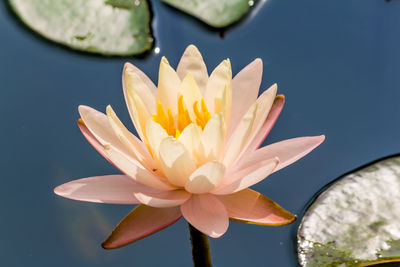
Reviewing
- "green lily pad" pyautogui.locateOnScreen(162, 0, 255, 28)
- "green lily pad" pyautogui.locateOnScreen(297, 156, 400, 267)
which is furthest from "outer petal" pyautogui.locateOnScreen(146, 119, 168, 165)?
"green lily pad" pyautogui.locateOnScreen(162, 0, 255, 28)

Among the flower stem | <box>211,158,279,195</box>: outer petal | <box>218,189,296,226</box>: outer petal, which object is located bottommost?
the flower stem

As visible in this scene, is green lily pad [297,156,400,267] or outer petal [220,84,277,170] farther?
green lily pad [297,156,400,267]

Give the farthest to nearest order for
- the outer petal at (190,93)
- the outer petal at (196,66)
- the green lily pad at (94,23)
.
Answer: the green lily pad at (94,23), the outer petal at (196,66), the outer petal at (190,93)

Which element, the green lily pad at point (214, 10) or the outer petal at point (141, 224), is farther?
the green lily pad at point (214, 10)

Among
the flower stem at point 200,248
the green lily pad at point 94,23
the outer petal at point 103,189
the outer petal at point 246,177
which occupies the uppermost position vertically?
the green lily pad at point 94,23

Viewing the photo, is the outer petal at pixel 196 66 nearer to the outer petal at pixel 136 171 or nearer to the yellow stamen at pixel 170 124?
the yellow stamen at pixel 170 124

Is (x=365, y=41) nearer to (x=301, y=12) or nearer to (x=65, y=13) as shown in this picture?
(x=301, y=12)

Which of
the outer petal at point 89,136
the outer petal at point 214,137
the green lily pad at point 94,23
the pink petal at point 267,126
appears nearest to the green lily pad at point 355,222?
the pink petal at point 267,126

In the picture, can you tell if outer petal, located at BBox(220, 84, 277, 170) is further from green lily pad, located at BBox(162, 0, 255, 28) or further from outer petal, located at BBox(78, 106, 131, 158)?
green lily pad, located at BBox(162, 0, 255, 28)

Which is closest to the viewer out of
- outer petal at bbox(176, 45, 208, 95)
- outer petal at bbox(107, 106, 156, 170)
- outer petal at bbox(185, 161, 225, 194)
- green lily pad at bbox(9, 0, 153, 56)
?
outer petal at bbox(185, 161, 225, 194)
